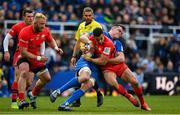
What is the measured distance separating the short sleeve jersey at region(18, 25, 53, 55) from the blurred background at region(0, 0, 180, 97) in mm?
7876

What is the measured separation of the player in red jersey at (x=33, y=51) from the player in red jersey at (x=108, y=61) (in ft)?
2.74

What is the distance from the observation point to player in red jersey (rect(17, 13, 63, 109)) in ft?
56.9

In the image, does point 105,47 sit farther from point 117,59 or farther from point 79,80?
point 79,80

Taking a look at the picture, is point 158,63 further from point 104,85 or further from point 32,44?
point 32,44

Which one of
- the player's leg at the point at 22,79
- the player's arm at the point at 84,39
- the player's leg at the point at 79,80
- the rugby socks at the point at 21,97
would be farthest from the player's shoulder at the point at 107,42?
the rugby socks at the point at 21,97

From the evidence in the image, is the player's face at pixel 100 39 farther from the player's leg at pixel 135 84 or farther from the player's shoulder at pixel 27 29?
the player's shoulder at pixel 27 29

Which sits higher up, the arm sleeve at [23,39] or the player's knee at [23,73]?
the arm sleeve at [23,39]

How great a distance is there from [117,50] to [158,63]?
11684mm

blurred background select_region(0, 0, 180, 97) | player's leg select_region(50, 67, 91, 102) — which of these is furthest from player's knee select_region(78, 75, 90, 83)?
blurred background select_region(0, 0, 180, 97)

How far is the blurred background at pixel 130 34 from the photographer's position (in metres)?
27.6

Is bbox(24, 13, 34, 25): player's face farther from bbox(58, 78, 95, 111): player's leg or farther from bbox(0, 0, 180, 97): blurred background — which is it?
Result: bbox(0, 0, 180, 97): blurred background

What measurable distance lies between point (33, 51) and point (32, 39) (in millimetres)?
316

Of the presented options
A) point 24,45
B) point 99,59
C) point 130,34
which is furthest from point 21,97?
point 130,34

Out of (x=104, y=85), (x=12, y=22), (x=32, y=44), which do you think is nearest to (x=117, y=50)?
(x=32, y=44)
